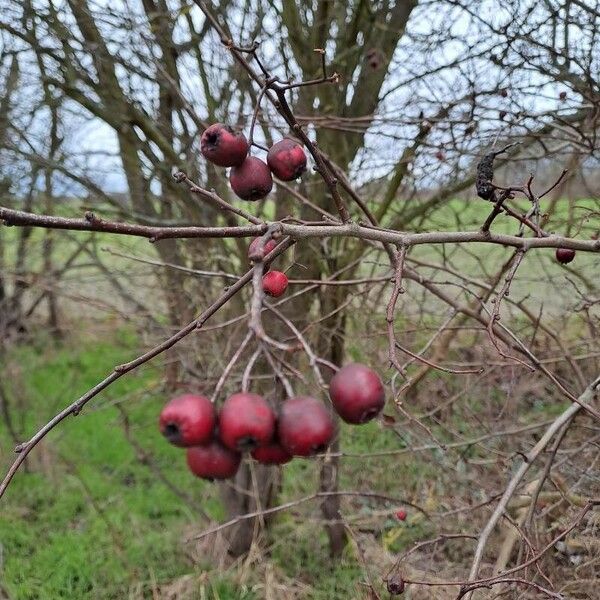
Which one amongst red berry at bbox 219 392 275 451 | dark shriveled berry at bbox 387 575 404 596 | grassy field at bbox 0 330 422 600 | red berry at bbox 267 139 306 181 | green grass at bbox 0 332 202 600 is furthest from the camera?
green grass at bbox 0 332 202 600

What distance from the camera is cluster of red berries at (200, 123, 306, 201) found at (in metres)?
1.24

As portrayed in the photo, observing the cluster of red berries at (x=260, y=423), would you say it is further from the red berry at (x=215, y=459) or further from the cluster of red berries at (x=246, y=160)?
the cluster of red berries at (x=246, y=160)

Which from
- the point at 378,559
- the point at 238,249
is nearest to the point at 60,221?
the point at 238,249

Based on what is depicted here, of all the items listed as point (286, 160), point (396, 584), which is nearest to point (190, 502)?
point (396, 584)

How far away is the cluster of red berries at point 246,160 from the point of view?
4.08 feet

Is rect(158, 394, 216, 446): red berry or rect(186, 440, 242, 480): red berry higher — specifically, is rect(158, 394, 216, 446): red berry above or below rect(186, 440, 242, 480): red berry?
above

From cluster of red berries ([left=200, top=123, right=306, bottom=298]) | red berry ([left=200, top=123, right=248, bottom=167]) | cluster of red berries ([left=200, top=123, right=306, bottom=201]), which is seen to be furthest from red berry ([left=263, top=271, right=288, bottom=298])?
red berry ([left=200, top=123, right=248, bottom=167])

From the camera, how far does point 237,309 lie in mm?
4152

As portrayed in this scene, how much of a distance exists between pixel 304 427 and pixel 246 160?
62 centimetres

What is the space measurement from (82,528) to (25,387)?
2.09 m

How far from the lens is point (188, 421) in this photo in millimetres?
943

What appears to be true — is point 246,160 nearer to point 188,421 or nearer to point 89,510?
point 188,421

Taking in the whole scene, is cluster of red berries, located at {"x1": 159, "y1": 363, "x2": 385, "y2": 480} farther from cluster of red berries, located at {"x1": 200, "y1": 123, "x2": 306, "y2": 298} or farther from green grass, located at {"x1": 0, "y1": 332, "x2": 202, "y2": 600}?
green grass, located at {"x1": 0, "y1": 332, "x2": 202, "y2": 600}

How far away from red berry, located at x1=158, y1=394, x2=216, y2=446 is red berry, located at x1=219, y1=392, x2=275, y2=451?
1.3 inches
